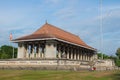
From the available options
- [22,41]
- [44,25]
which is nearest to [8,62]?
[22,41]

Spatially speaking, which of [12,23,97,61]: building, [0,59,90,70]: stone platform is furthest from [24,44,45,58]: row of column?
[0,59,90,70]: stone platform

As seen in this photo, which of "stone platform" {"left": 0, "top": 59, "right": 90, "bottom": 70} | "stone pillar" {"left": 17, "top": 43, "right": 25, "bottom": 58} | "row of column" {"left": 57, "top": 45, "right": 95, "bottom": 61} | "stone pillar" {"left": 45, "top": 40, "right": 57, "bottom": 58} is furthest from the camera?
"row of column" {"left": 57, "top": 45, "right": 95, "bottom": 61}

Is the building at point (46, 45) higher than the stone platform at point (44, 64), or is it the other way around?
the building at point (46, 45)

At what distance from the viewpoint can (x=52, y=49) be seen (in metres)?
63.7

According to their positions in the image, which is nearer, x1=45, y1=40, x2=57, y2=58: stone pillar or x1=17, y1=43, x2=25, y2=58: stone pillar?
x1=45, y1=40, x2=57, y2=58: stone pillar

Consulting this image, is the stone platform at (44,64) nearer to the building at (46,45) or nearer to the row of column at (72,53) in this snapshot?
the building at (46,45)

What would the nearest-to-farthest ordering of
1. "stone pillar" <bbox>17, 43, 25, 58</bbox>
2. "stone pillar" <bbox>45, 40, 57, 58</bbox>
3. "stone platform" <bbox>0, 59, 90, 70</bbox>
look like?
"stone platform" <bbox>0, 59, 90, 70</bbox>, "stone pillar" <bbox>45, 40, 57, 58</bbox>, "stone pillar" <bbox>17, 43, 25, 58</bbox>

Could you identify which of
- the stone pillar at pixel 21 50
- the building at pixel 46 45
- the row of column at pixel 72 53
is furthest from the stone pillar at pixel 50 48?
the stone pillar at pixel 21 50

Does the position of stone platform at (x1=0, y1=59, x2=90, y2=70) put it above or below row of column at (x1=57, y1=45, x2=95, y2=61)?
below

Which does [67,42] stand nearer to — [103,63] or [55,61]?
[103,63]

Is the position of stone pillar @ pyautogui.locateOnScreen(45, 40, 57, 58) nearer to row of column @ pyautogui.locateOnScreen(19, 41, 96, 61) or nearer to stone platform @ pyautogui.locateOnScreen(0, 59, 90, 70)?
row of column @ pyautogui.locateOnScreen(19, 41, 96, 61)

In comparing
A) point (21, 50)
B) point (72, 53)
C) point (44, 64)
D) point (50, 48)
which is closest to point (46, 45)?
point (50, 48)

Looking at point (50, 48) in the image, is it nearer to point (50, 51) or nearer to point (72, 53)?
point (50, 51)

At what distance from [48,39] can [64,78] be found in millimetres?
30664
